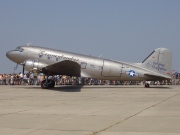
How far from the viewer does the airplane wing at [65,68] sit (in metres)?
25.6

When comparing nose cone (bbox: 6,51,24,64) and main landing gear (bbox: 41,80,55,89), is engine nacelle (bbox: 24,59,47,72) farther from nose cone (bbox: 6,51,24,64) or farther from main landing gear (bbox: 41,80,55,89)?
nose cone (bbox: 6,51,24,64)

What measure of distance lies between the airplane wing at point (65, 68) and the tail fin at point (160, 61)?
7048 millimetres

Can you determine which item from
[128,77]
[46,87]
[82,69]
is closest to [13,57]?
[46,87]

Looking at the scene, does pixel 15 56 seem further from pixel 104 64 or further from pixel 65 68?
pixel 104 64

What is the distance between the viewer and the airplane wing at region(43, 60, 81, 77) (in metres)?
25.6

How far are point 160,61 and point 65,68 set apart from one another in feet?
31.1

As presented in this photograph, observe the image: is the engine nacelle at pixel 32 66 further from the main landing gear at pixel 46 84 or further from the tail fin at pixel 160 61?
the tail fin at pixel 160 61

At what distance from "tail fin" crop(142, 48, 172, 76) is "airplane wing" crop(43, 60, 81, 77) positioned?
7048 millimetres

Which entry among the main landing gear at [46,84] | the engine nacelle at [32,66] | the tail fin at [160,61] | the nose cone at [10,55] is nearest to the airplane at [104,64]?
the tail fin at [160,61]

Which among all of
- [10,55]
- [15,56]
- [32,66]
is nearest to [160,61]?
[32,66]

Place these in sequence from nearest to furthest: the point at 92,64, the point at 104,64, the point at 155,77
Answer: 1. the point at 155,77
2. the point at 104,64
3. the point at 92,64

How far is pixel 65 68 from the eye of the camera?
89.4 ft

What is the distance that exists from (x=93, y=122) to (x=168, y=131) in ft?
7.74

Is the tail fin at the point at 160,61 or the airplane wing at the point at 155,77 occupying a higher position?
the tail fin at the point at 160,61
